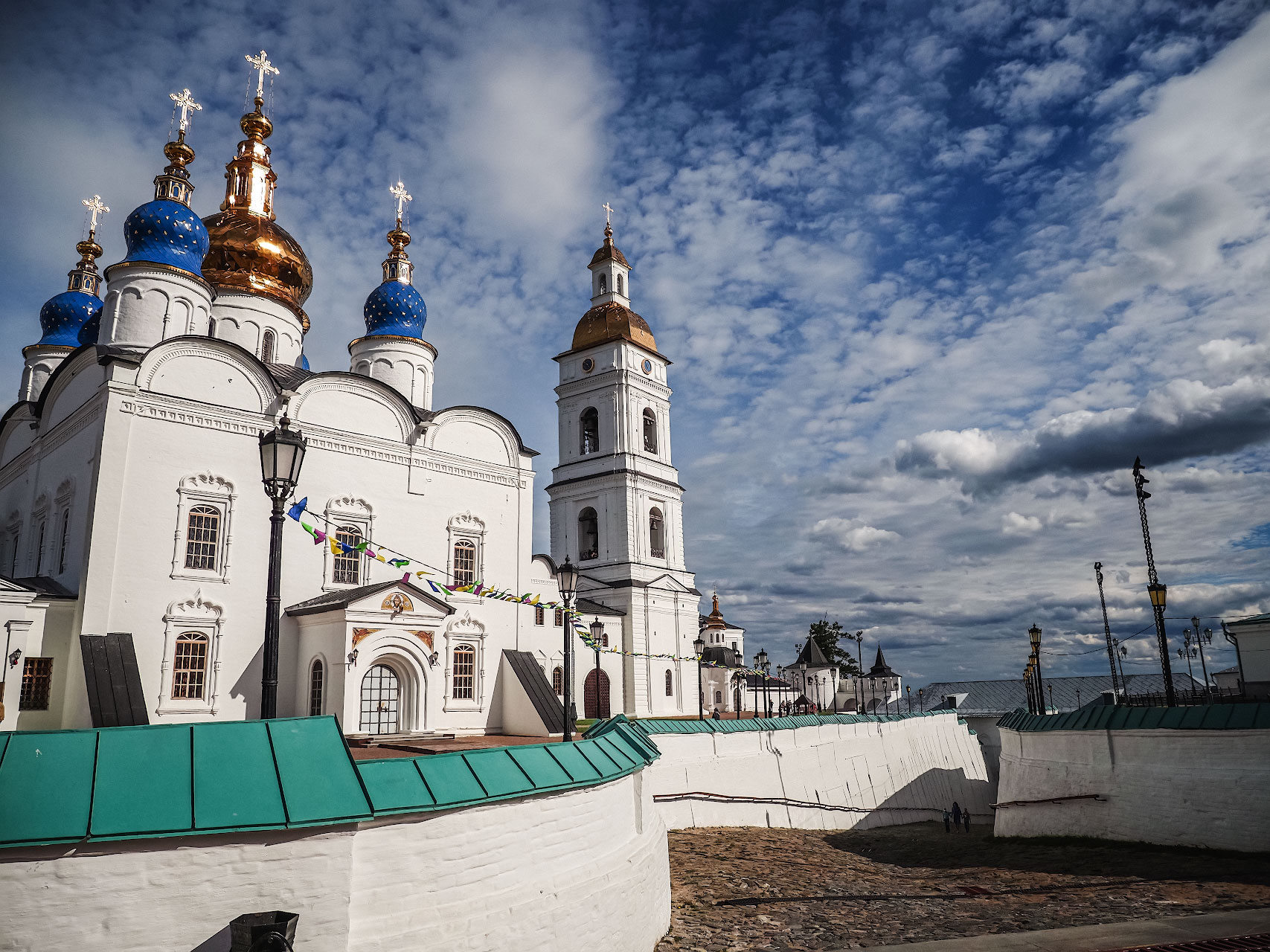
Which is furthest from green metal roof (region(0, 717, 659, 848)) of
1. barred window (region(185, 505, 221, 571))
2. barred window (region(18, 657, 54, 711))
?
barred window (region(185, 505, 221, 571))

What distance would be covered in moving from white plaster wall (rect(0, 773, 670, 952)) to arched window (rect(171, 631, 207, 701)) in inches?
527

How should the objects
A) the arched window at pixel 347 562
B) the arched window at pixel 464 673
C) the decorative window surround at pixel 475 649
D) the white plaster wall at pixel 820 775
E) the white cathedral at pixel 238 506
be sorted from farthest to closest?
the arched window at pixel 464 673 < the decorative window surround at pixel 475 649 < the arched window at pixel 347 562 < the white plaster wall at pixel 820 775 < the white cathedral at pixel 238 506

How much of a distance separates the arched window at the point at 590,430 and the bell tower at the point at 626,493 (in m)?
0.03

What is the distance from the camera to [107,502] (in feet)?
54.2

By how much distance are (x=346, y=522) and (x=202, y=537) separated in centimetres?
320

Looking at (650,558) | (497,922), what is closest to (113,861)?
(497,922)

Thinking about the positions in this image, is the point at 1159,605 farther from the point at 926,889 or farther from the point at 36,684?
the point at 36,684

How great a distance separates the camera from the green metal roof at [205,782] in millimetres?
4203

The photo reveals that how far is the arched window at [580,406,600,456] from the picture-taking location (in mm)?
35719

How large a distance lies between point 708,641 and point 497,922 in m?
45.8

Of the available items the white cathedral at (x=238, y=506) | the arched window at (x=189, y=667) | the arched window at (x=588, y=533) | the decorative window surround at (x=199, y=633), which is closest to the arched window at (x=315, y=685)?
the white cathedral at (x=238, y=506)

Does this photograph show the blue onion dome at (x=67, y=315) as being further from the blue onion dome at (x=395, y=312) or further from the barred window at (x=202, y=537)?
the barred window at (x=202, y=537)

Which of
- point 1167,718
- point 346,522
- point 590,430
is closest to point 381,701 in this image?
point 346,522

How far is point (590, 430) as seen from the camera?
3606 centimetres
